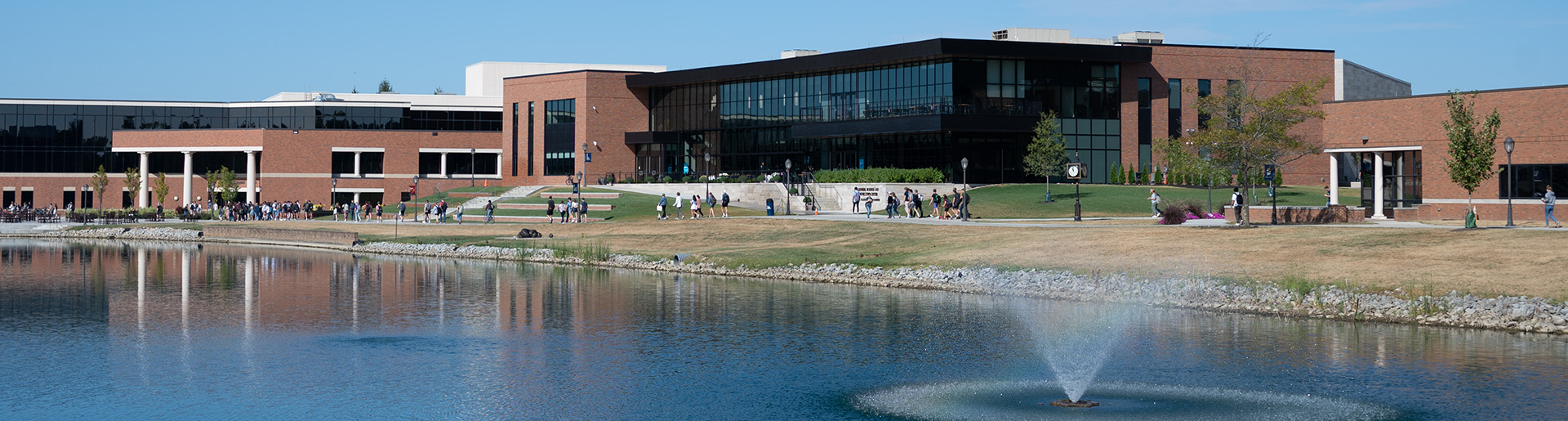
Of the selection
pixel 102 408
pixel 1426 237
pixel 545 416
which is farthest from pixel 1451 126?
pixel 102 408

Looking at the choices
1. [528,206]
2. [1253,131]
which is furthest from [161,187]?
[1253,131]

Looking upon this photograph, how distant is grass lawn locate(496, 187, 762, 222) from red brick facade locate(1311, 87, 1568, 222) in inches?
1103

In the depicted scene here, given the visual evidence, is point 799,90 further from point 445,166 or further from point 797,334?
point 797,334

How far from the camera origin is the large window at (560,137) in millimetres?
95875

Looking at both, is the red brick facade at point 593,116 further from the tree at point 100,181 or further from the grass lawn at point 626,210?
the tree at point 100,181

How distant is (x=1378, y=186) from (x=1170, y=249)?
55.9ft

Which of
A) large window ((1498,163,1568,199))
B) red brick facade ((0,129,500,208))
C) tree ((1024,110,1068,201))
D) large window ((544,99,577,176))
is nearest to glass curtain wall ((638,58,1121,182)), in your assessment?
tree ((1024,110,1068,201))

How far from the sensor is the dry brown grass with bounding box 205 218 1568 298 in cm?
2853

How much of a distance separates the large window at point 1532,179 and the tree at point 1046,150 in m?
26.2

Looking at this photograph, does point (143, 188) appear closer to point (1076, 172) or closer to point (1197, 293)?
point (1076, 172)

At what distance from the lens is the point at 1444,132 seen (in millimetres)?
46844

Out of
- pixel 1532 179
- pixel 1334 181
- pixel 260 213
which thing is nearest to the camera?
pixel 1532 179

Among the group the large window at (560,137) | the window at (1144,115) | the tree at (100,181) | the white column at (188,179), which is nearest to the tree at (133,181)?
the tree at (100,181)

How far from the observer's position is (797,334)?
24.0 meters
